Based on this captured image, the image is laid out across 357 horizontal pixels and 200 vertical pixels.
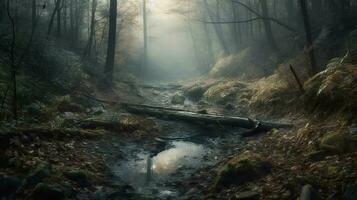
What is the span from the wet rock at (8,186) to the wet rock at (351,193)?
5480mm

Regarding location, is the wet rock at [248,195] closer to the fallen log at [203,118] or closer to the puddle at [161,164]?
the puddle at [161,164]

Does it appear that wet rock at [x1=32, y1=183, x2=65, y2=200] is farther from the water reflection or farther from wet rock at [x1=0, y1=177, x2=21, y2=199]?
the water reflection

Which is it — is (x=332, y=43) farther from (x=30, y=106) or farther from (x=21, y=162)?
(x=21, y=162)

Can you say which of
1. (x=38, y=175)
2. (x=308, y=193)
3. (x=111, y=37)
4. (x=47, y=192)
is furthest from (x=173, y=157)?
(x=111, y=37)

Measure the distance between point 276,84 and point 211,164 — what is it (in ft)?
23.2

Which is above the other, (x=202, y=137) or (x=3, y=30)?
(x=3, y=30)

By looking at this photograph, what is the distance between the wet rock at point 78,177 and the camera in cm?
733

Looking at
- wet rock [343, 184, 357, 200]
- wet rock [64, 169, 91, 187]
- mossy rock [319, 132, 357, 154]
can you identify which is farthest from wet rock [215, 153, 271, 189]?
wet rock [64, 169, 91, 187]

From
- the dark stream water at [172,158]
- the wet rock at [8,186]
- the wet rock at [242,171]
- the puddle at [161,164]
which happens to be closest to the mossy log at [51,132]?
the dark stream water at [172,158]

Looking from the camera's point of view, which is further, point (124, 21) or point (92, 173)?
point (124, 21)

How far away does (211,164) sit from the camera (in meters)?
9.09

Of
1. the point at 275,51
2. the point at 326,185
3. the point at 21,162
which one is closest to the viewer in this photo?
the point at 326,185

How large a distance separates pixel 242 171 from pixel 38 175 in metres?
3.96

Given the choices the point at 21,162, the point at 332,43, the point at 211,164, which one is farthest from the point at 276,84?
the point at 21,162
